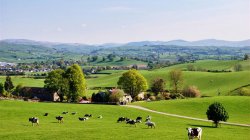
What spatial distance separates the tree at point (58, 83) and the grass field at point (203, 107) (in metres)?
28.8

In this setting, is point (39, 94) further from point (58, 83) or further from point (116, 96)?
point (116, 96)

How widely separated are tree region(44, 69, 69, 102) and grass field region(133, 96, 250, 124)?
28806mm

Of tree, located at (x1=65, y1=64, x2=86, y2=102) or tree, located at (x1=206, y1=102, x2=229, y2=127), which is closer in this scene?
tree, located at (x1=206, y1=102, x2=229, y2=127)

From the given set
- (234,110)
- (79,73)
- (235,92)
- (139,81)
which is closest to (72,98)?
(79,73)

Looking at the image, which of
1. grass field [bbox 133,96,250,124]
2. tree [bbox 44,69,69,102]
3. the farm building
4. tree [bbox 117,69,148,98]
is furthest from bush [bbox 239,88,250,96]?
the farm building

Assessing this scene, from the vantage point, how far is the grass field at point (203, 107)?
81.7 metres

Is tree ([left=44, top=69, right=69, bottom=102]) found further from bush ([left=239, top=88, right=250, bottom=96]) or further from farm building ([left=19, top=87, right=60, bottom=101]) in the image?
bush ([left=239, top=88, right=250, bottom=96])

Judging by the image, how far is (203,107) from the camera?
89000 mm

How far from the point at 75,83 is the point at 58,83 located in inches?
260

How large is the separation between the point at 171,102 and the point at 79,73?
31.9m

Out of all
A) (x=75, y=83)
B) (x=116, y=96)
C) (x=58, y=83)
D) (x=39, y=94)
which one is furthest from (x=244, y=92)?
(x=39, y=94)

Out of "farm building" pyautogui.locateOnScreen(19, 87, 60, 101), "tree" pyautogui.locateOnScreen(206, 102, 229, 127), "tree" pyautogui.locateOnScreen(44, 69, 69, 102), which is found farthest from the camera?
"farm building" pyautogui.locateOnScreen(19, 87, 60, 101)

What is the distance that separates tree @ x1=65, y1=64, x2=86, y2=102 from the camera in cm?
10938

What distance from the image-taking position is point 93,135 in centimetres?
4334
